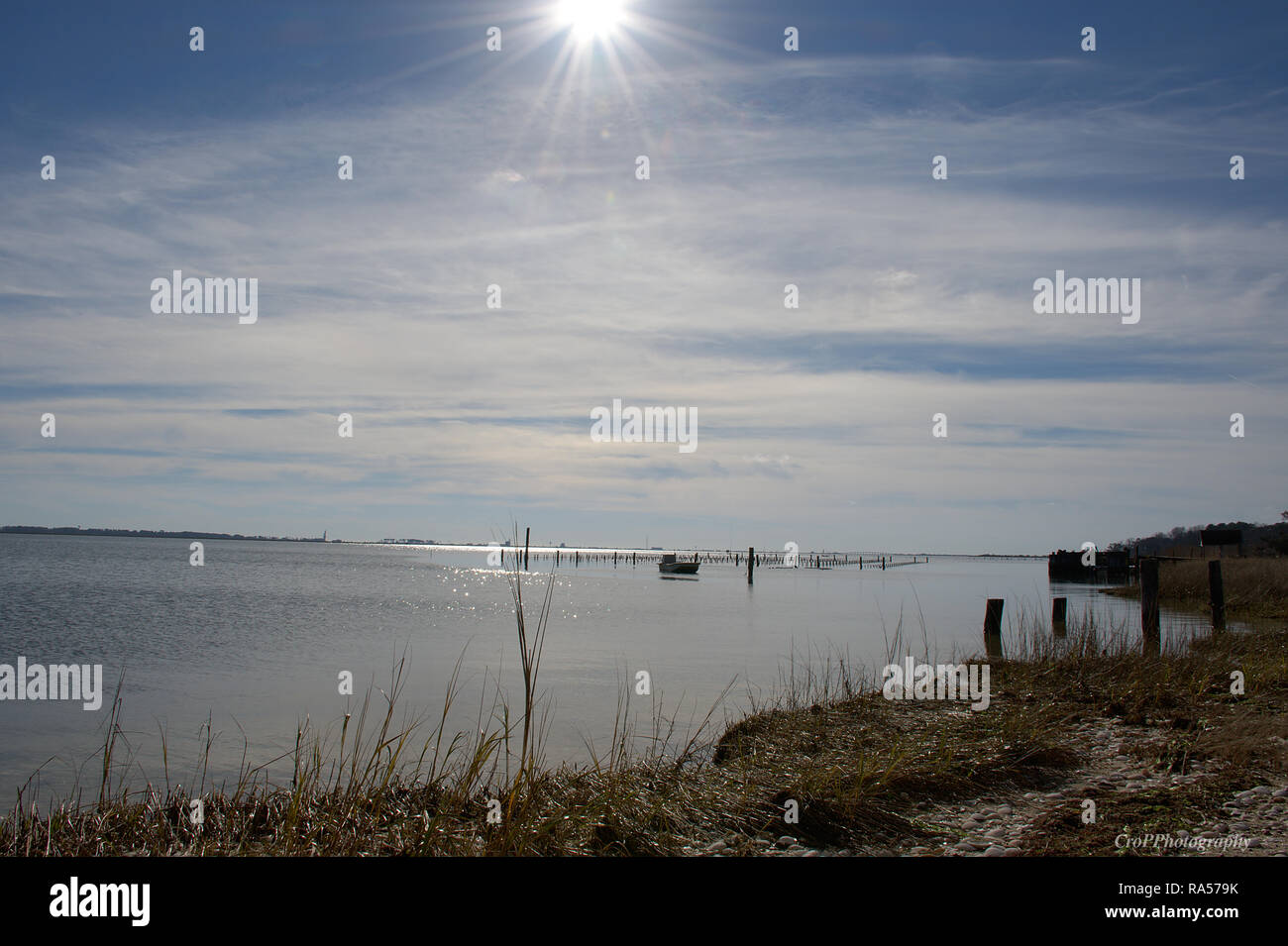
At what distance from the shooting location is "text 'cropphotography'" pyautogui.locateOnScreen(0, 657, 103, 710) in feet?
50.2

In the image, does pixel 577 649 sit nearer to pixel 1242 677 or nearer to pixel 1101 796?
pixel 1242 677

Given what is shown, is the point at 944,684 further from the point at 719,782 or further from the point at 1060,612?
the point at 1060,612

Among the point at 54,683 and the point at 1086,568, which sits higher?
the point at 54,683

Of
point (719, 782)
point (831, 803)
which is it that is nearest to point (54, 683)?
point (719, 782)

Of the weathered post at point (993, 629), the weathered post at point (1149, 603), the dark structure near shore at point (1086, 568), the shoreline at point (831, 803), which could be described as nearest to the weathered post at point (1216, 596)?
the weathered post at point (1149, 603)

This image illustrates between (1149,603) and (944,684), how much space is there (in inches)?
233

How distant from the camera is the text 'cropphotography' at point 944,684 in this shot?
41.0 ft

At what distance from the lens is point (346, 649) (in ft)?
78.8

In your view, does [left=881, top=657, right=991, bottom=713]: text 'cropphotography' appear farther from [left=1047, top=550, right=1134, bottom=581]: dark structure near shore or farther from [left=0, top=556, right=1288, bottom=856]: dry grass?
[left=1047, top=550, right=1134, bottom=581]: dark structure near shore
